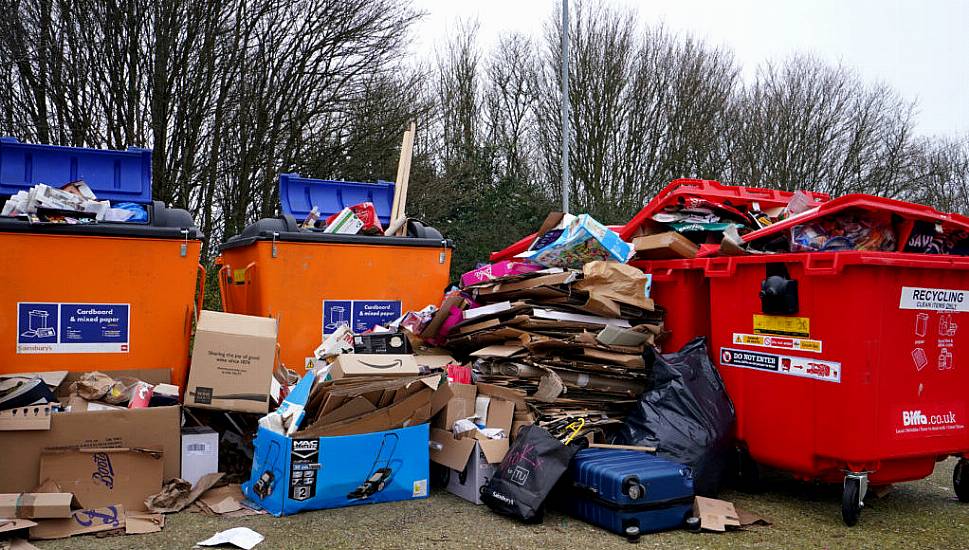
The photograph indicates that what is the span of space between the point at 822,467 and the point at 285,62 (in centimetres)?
984

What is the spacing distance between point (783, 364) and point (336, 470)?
2.45 meters

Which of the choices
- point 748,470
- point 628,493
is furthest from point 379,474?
point 748,470

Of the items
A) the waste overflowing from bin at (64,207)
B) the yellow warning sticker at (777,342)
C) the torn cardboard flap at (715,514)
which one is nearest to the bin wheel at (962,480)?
the yellow warning sticker at (777,342)

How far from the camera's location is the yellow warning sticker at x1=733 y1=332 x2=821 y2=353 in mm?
4078

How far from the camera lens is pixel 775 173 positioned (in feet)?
62.0

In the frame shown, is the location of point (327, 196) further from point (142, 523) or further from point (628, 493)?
point (628, 493)

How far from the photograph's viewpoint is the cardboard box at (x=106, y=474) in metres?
3.76

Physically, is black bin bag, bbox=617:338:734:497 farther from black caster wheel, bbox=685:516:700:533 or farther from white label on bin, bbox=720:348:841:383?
black caster wheel, bbox=685:516:700:533

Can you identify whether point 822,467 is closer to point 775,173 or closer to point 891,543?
point 891,543

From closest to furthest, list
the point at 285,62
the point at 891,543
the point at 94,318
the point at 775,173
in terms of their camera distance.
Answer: the point at 891,543 < the point at 94,318 < the point at 285,62 < the point at 775,173

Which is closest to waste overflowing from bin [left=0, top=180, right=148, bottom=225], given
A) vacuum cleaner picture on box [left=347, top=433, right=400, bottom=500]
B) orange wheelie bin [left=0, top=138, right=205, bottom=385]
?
orange wheelie bin [left=0, top=138, right=205, bottom=385]

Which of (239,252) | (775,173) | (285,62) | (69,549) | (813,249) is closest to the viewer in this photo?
(69,549)

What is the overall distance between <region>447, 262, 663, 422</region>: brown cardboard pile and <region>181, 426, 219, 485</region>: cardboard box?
1.65 meters

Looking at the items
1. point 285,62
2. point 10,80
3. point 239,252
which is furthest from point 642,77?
point 239,252
